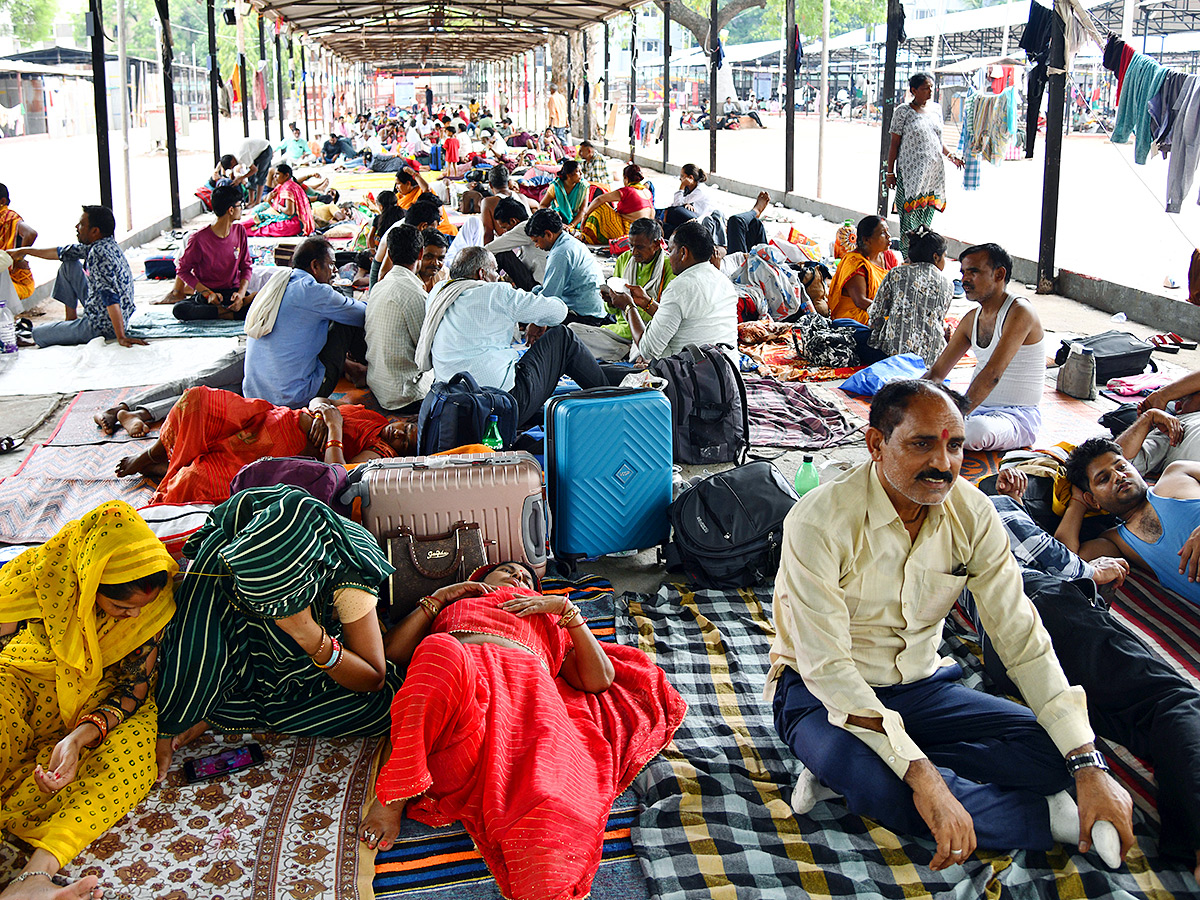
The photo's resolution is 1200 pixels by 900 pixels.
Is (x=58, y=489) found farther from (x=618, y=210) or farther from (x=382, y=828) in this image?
(x=618, y=210)

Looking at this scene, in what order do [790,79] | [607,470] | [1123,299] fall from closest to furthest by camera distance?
[607,470] → [1123,299] → [790,79]

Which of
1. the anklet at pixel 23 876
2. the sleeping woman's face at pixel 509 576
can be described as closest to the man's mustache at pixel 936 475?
the sleeping woman's face at pixel 509 576

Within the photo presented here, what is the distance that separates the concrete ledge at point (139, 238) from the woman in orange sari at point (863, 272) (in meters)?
5.98

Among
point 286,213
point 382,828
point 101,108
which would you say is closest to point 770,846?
point 382,828

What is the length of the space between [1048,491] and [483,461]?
2054 millimetres

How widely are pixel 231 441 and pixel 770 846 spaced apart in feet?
9.41

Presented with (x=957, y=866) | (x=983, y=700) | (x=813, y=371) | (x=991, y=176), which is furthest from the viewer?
(x=991, y=176)

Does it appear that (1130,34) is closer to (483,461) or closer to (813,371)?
(813,371)

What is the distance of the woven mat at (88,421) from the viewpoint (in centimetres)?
505

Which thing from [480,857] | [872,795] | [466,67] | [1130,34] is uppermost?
[466,67]

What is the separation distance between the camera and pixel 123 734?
97.9 inches

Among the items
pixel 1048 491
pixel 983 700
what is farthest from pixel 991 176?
pixel 983 700

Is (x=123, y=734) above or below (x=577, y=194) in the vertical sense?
below

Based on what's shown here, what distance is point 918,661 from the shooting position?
95.2 inches
